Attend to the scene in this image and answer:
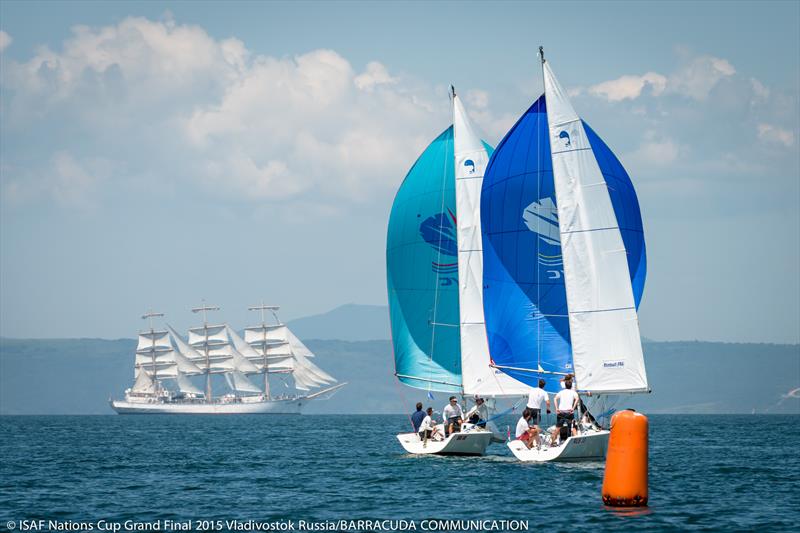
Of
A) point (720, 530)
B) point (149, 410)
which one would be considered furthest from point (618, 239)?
point (149, 410)

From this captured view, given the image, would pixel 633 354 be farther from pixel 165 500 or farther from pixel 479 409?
pixel 165 500

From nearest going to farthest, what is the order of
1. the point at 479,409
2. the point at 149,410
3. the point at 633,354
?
the point at 633,354 → the point at 479,409 → the point at 149,410

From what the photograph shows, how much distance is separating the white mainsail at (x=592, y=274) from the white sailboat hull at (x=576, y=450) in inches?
56.5

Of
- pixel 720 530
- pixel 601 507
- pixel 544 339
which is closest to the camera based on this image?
pixel 720 530

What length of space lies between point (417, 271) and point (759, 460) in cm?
1350

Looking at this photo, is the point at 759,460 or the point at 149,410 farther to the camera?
the point at 149,410

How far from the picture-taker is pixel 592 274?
101ft

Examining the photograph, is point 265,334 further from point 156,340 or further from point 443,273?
point 443,273

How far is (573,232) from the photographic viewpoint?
102 feet

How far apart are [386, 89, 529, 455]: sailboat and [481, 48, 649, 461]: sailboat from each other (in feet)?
8.33

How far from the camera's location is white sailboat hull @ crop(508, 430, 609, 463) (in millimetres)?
29688

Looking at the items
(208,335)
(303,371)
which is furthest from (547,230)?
(208,335)

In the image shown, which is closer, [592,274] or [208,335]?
[592,274]

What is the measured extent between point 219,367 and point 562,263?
162 metres
